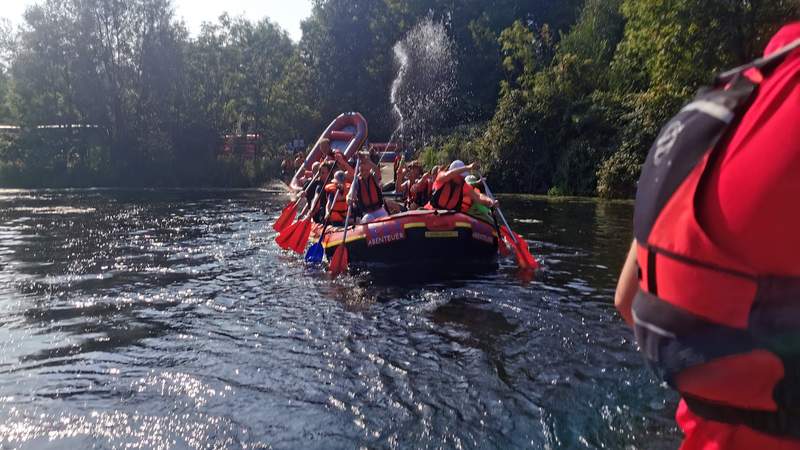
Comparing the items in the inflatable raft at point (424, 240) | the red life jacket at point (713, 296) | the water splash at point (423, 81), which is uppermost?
the water splash at point (423, 81)

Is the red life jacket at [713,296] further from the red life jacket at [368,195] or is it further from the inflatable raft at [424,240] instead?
the red life jacket at [368,195]

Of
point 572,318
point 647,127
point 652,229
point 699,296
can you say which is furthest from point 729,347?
point 647,127

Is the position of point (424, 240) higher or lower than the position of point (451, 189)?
lower

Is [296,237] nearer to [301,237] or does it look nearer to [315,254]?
[301,237]

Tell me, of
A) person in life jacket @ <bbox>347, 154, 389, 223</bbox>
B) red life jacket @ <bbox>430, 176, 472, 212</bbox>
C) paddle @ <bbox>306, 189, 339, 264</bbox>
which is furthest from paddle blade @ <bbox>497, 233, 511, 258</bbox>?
paddle @ <bbox>306, 189, 339, 264</bbox>

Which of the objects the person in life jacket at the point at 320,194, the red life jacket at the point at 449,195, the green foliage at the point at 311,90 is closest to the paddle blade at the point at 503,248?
the red life jacket at the point at 449,195

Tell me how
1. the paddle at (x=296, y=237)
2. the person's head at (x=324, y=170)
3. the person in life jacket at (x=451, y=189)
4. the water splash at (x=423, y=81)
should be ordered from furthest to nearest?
the water splash at (x=423, y=81) → the person's head at (x=324, y=170) → the paddle at (x=296, y=237) → the person in life jacket at (x=451, y=189)

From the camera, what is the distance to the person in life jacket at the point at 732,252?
1.16 metres

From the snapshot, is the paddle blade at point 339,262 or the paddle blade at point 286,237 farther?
the paddle blade at point 286,237

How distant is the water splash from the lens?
112 ft

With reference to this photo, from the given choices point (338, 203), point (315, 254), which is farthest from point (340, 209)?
point (315, 254)

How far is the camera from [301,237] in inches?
430

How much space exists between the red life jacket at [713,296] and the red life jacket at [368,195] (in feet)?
30.3

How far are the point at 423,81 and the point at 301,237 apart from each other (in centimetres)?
2675
